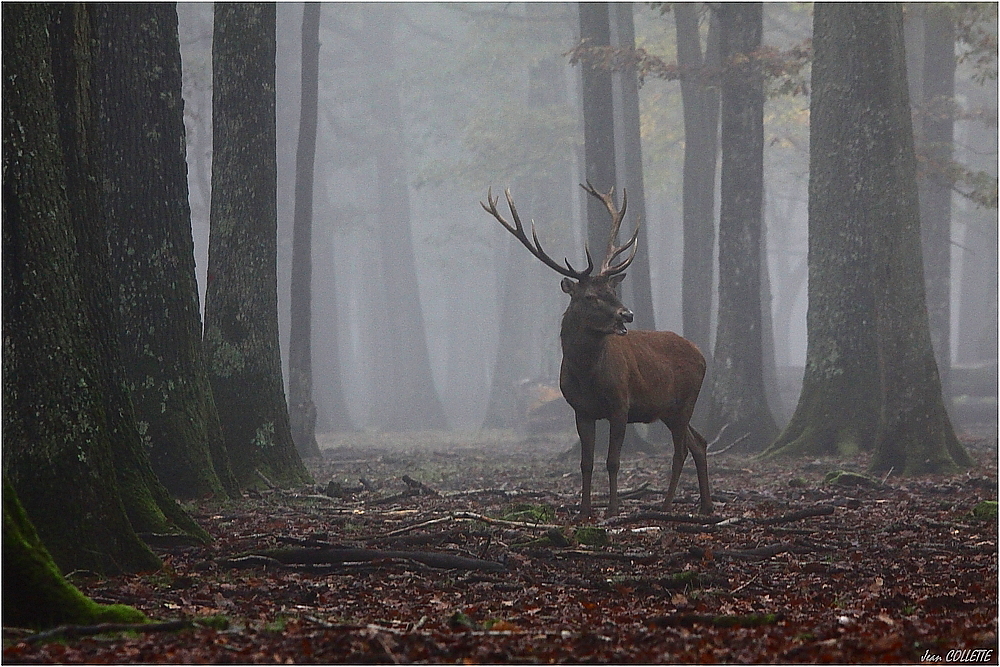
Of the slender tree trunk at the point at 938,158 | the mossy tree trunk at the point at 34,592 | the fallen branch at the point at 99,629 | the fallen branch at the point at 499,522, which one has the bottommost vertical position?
the fallen branch at the point at 499,522

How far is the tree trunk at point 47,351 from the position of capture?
5852mm

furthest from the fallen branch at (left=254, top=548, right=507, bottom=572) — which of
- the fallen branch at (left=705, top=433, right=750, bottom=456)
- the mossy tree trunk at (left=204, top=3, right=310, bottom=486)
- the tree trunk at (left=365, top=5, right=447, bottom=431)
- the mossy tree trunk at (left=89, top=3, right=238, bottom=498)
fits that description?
the tree trunk at (left=365, top=5, right=447, bottom=431)

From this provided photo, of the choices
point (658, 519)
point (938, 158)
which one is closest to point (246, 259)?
point (658, 519)

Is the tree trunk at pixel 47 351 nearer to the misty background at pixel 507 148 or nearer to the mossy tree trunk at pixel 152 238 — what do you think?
the mossy tree trunk at pixel 152 238

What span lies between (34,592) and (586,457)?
5.34m

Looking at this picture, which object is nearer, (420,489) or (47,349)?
(47,349)

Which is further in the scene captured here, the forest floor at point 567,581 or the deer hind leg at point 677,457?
the deer hind leg at point 677,457

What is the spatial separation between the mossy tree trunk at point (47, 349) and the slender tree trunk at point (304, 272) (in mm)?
11032

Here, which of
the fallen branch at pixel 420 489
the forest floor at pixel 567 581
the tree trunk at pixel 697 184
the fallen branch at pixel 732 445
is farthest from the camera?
the tree trunk at pixel 697 184

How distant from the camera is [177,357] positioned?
30.7ft

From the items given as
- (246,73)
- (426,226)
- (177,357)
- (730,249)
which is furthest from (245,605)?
(426,226)

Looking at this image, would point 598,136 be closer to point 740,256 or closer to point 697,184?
point 740,256

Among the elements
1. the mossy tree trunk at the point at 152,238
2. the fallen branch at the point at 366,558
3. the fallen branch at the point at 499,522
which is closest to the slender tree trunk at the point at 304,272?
the mossy tree trunk at the point at 152,238

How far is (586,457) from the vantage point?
9.34 metres
